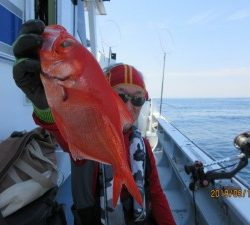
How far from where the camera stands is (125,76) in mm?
1684

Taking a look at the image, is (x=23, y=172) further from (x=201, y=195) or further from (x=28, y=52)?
(x=201, y=195)

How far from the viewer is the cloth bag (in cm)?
145

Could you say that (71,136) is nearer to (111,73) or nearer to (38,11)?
(111,73)

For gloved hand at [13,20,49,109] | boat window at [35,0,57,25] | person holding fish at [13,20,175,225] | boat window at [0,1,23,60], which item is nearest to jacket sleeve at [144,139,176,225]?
person holding fish at [13,20,175,225]

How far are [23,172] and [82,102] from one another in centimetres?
74

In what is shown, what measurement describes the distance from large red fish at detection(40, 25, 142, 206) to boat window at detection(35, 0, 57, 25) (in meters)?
1.76

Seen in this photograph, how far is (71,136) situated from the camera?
1006 mm

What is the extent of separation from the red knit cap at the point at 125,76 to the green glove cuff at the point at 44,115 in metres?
0.37

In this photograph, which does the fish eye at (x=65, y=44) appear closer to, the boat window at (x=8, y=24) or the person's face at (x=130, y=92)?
the person's face at (x=130, y=92)

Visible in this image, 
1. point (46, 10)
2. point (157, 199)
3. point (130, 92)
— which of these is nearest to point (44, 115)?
point (130, 92)

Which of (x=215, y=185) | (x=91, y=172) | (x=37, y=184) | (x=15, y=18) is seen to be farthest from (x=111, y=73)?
(x=215, y=185)

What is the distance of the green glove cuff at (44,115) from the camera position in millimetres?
1460

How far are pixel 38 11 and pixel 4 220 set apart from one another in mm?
1835
